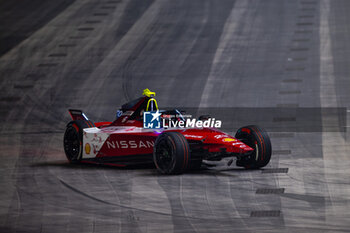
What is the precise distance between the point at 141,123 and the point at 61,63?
1390 centimetres

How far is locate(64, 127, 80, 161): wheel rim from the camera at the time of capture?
15.0 metres

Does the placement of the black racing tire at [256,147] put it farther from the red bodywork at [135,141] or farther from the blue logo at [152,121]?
the blue logo at [152,121]

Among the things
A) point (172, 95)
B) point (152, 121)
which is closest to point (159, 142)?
point (152, 121)

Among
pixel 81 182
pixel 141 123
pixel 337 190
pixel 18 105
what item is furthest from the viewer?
pixel 18 105

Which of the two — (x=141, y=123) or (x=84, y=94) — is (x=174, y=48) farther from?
(x=141, y=123)

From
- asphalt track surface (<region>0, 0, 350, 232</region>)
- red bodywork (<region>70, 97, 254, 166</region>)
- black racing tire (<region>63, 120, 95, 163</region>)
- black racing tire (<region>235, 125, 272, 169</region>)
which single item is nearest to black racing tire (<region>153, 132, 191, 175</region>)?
asphalt track surface (<region>0, 0, 350, 232</region>)

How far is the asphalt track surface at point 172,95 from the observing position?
991cm

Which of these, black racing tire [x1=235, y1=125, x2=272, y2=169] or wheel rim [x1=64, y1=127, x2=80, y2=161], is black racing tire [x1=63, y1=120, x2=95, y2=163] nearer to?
wheel rim [x1=64, y1=127, x2=80, y2=161]

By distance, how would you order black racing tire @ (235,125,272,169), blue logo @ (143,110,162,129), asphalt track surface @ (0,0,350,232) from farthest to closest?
blue logo @ (143,110,162,129)
black racing tire @ (235,125,272,169)
asphalt track surface @ (0,0,350,232)

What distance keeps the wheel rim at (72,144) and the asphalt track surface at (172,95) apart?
280mm

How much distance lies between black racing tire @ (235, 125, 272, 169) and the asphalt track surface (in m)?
0.27

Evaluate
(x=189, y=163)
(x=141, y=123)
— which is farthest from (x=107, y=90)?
Result: (x=189, y=163)

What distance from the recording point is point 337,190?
453 inches

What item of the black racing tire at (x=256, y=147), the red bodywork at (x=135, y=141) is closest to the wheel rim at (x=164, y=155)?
the red bodywork at (x=135, y=141)
